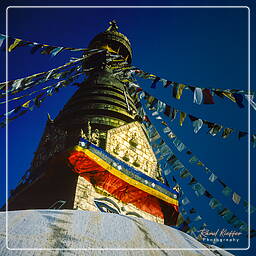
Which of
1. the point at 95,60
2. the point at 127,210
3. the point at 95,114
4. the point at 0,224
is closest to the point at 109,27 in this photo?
the point at 95,60

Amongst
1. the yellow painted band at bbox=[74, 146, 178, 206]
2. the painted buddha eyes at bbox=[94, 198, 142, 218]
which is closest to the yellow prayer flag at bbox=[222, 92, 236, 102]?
the yellow painted band at bbox=[74, 146, 178, 206]

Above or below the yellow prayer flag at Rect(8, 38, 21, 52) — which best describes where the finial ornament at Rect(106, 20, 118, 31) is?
above

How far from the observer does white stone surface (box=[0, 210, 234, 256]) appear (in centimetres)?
173

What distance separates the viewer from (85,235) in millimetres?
1899

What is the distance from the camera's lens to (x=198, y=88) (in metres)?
4.04

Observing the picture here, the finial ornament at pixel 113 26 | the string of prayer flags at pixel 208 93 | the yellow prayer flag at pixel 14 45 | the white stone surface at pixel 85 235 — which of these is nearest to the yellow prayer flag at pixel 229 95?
the string of prayer flags at pixel 208 93

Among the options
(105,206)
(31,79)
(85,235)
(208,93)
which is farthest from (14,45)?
(85,235)

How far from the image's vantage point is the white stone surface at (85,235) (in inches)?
68.2

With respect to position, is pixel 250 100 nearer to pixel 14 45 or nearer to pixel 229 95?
pixel 229 95

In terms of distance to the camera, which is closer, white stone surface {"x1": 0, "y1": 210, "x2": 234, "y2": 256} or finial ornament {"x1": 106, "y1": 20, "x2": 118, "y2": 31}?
white stone surface {"x1": 0, "y1": 210, "x2": 234, "y2": 256}

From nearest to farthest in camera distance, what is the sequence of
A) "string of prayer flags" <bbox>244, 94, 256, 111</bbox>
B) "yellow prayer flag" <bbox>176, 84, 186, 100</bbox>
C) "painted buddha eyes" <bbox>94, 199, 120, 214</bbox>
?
1. "string of prayer flags" <bbox>244, 94, 256, 111</bbox>
2. "yellow prayer flag" <bbox>176, 84, 186, 100</bbox>
3. "painted buddha eyes" <bbox>94, 199, 120, 214</bbox>

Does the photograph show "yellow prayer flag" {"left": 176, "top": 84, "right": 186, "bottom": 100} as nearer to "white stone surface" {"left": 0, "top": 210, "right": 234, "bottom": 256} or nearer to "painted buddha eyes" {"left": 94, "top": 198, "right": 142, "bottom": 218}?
"white stone surface" {"left": 0, "top": 210, "right": 234, "bottom": 256}

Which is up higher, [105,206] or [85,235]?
[85,235]

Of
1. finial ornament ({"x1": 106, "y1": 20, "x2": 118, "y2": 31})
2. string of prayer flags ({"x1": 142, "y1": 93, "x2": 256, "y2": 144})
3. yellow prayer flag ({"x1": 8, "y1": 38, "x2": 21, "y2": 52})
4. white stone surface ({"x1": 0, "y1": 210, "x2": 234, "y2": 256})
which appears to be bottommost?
white stone surface ({"x1": 0, "y1": 210, "x2": 234, "y2": 256})
